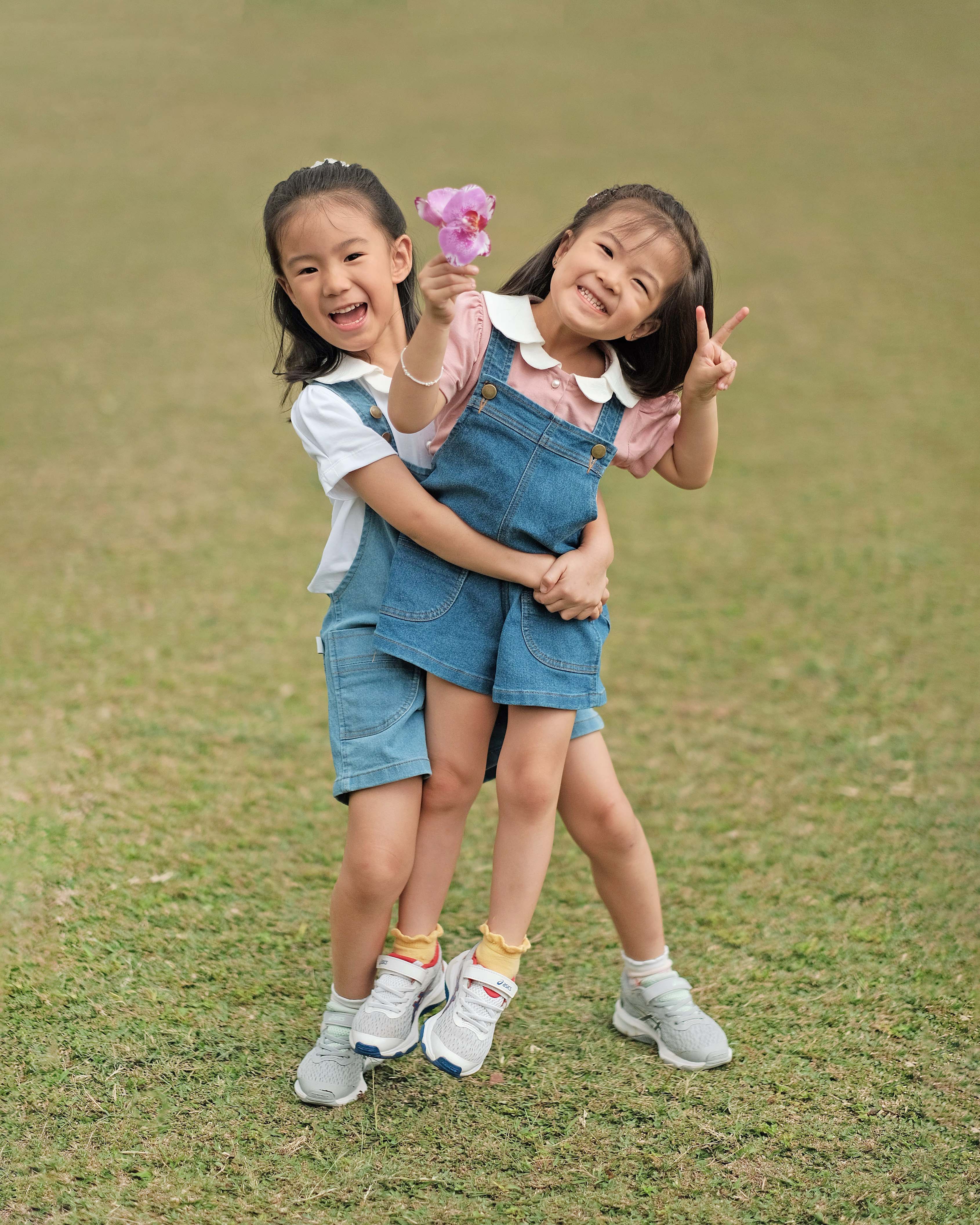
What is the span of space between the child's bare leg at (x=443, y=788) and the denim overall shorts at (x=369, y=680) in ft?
0.11

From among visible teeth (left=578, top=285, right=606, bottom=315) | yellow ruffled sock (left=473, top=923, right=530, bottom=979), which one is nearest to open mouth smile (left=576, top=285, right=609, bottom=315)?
visible teeth (left=578, top=285, right=606, bottom=315)

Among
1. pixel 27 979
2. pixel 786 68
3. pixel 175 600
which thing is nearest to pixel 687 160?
pixel 786 68

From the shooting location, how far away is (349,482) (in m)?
2.08

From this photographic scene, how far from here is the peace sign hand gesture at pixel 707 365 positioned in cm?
204

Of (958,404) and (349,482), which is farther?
(958,404)

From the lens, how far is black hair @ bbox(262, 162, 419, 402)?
Result: 209cm

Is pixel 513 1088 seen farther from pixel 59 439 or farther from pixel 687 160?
pixel 687 160

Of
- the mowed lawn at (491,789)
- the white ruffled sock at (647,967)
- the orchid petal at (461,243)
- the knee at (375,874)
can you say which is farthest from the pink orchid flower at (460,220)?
the mowed lawn at (491,789)

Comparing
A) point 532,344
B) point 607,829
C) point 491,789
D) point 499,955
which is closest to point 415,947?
point 499,955

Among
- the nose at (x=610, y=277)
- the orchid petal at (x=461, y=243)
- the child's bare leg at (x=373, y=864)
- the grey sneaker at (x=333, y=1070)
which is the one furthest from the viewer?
the grey sneaker at (x=333, y=1070)

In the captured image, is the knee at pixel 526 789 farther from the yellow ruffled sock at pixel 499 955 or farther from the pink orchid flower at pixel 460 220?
the pink orchid flower at pixel 460 220

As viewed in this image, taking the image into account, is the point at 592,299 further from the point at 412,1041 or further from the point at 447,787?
the point at 412,1041

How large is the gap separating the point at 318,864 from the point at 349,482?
133 centimetres

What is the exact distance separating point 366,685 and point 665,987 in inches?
33.7
